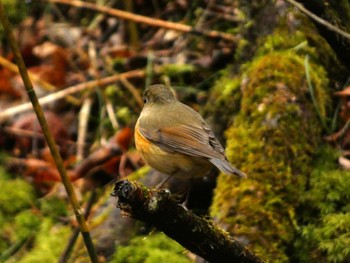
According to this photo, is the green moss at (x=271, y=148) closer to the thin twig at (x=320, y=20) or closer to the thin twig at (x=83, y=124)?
the thin twig at (x=320, y=20)

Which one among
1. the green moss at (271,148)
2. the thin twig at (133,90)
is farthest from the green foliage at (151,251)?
the thin twig at (133,90)

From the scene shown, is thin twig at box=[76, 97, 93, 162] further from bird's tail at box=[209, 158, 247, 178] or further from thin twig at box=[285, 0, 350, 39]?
thin twig at box=[285, 0, 350, 39]

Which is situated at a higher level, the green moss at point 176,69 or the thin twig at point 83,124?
the green moss at point 176,69

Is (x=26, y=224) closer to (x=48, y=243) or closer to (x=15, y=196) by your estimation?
(x=15, y=196)

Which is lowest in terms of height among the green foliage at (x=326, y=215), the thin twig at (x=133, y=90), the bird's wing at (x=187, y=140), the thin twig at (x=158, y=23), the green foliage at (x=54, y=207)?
the green foliage at (x=54, y=207)

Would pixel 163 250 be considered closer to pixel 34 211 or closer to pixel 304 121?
pixel 304 121

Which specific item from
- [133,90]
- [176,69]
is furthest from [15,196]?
[176,69]

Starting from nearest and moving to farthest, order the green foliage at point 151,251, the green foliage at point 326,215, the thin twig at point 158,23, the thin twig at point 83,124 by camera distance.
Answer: the green foliage at point 326,215
the green foliage at point 151,251
the thin twig at point 83,124
the thin twig at point 158,23
